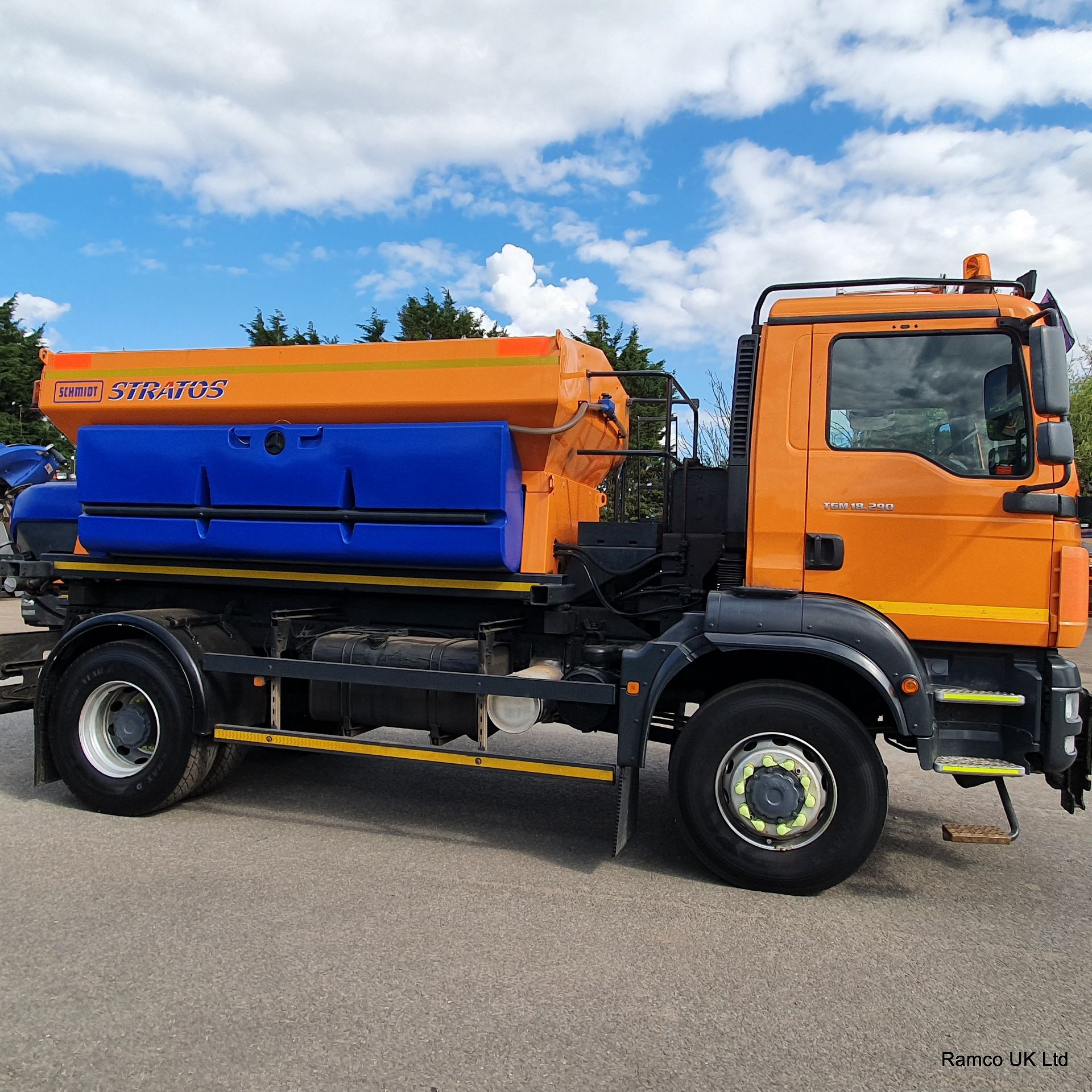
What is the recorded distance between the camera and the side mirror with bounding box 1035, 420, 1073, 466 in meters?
3.95

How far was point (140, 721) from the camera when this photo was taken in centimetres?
556

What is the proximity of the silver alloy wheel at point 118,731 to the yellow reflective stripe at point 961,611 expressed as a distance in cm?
427

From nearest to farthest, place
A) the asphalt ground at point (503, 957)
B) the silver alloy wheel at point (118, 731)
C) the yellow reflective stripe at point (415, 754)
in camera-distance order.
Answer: the asphalt ground at point (503, 957), the yellow reflective stripe at point (415, 754), the silver alloy wheel at point (118, 731)

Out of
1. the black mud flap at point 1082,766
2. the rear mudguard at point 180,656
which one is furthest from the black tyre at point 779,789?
the rear mudguard at point 180,656

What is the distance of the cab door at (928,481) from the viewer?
4172 mm

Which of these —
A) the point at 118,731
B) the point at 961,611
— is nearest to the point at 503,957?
the point at 961,611

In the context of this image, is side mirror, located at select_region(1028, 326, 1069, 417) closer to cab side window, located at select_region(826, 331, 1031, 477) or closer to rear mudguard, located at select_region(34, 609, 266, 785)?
cab side window, located at select_region(826, 331, 1031, 477)

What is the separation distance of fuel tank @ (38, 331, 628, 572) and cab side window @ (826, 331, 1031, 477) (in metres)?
1.46

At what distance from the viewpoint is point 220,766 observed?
5.88 metres

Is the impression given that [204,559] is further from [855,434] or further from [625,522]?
[855,434]

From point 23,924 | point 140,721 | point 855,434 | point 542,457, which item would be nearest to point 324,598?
point 140,721

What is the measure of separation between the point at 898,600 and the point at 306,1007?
312cm

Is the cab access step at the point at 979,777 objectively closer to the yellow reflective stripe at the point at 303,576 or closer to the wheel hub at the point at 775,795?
the wheel hub at the point at 775,795

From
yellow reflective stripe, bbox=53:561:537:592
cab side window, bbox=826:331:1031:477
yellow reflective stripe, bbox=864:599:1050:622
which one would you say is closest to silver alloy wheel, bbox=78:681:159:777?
yellow reflective stripe, bbox=53:561:537:592
